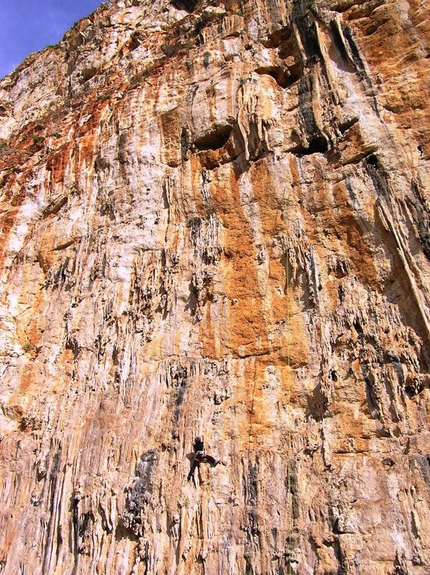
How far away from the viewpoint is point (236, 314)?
10359 millimetres

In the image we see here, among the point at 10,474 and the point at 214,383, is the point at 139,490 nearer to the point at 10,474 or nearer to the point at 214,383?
the point at 214,383

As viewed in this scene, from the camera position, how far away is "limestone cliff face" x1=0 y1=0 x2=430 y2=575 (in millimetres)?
7918

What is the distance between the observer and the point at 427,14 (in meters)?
11.7

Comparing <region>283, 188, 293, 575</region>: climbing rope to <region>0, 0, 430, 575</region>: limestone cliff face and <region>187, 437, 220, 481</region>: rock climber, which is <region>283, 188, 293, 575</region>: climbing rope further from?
<region>187, 437, 220, 481</region>: rock climber

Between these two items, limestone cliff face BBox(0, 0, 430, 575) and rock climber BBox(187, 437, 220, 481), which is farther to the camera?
rock climber BBox(187, 437, 220, 481)

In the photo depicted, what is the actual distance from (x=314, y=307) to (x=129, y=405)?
175 inches

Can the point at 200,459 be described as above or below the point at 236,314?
below

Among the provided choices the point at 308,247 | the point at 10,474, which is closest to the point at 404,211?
the point at 308,247

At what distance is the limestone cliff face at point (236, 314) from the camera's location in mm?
7918

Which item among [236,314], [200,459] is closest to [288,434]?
[200,459]

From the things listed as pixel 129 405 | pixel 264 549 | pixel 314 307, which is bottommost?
pixel 264 549

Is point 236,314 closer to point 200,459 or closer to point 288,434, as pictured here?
point 288,434

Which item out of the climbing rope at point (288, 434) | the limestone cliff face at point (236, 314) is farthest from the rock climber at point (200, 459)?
the climbing rope at point (288, 434)

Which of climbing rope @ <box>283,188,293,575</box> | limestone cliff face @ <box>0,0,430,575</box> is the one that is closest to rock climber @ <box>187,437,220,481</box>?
limestone cliff face @ <box>0,0,430,575</box>
